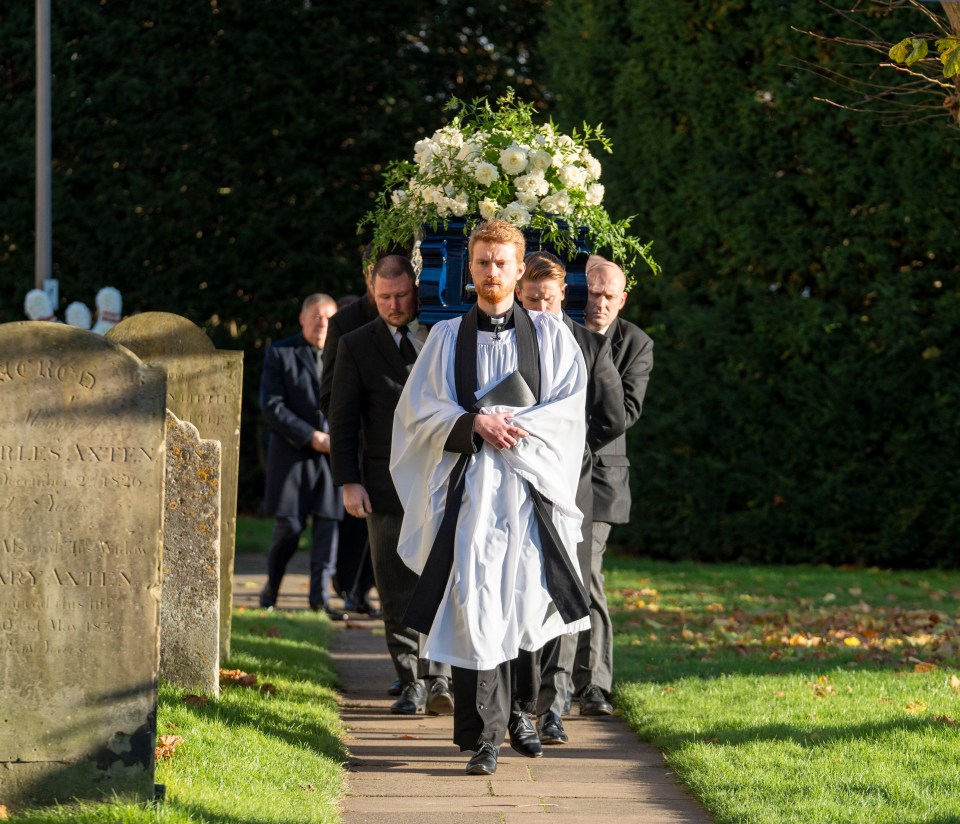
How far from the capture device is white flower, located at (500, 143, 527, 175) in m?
7.14

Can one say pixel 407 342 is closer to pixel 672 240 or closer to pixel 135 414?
pixel 135 414

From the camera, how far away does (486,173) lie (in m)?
7.15

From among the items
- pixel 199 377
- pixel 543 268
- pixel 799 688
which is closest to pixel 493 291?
pixel 543 268

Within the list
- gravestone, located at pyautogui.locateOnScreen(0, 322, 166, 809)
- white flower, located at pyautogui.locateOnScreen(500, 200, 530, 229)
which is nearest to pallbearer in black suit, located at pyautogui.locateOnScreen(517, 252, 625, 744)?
white flower, located at pyautogui.locateOnScreen(500, 200, 530, 229)

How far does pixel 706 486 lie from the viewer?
1356cm

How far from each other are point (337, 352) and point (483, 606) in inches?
78.3

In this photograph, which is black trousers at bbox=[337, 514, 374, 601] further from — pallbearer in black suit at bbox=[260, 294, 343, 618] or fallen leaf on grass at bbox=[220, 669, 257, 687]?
fallen leaf on grass at bbox=[220, 669, 257, 687]

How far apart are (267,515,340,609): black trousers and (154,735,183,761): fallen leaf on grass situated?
4.69m

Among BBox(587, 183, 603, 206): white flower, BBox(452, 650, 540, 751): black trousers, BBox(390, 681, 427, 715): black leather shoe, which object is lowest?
BBox(390, 681, 427, 715): black leather shoe

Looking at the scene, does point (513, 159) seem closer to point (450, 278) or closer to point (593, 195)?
point (593, 195)

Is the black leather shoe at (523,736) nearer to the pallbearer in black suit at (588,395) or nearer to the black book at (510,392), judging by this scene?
the pallbearer in black suit at (588,395)

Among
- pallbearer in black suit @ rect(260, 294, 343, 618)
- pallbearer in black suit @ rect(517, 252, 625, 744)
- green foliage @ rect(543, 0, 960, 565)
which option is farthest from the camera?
green foliage @ rect(543, 0, 960, 565)

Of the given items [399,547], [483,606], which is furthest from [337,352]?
[483,606]

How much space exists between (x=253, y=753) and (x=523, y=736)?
3.56 ft
